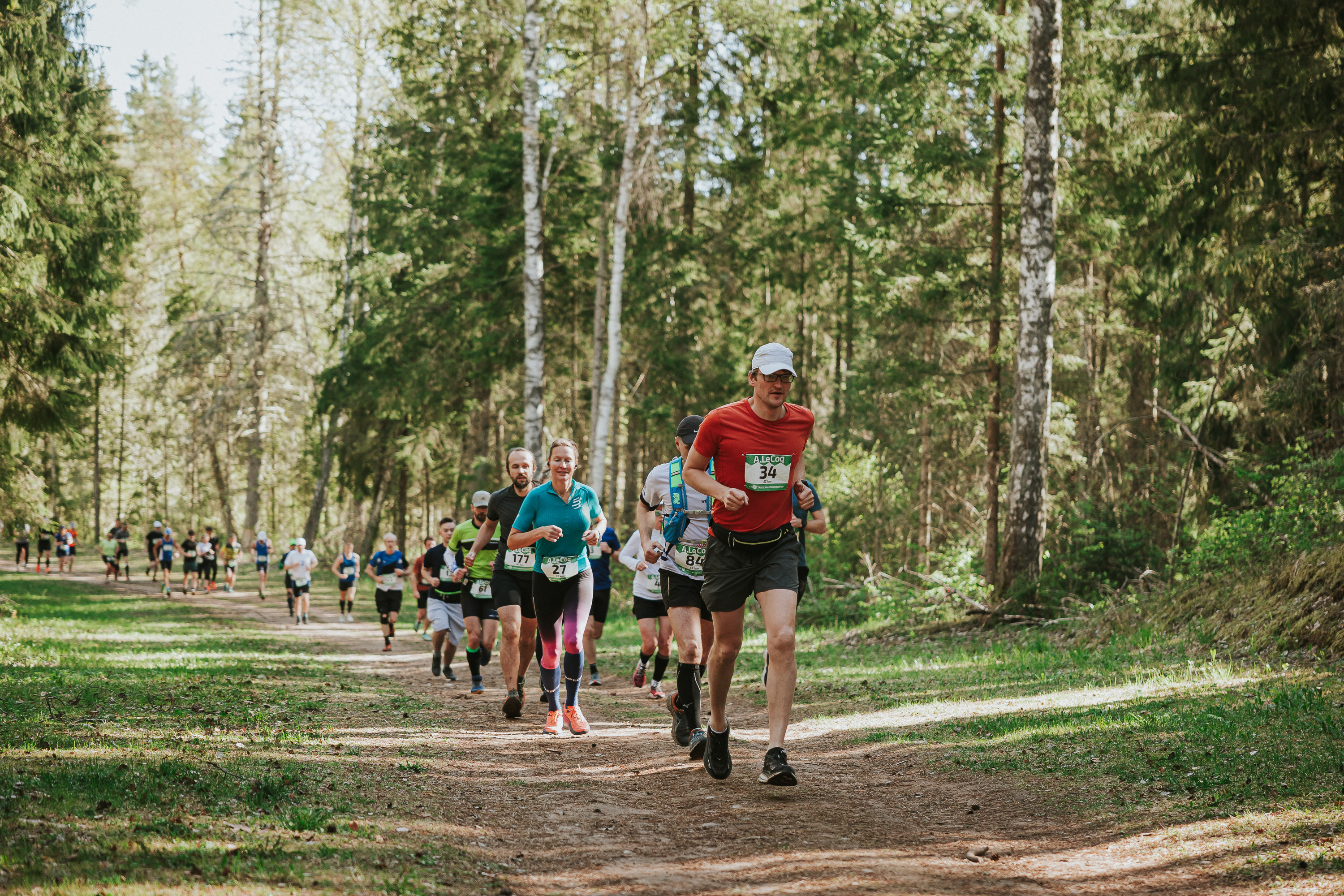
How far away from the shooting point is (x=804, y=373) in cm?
3447

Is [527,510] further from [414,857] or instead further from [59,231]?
[59,231]

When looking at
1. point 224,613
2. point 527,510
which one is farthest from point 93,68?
point 527,510

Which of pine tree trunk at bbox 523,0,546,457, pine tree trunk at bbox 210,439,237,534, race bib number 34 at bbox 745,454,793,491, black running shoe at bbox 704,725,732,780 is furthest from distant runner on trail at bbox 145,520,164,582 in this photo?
race bib number 34 at bbox 745,454,793,491

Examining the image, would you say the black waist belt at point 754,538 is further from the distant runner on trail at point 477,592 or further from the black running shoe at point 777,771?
the distant runner on trail at point 477,592

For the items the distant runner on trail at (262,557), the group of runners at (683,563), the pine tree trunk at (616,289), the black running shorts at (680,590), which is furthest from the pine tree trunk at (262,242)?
the black running shorts at (680,590)

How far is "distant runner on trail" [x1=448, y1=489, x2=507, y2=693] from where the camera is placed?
38.9 ft

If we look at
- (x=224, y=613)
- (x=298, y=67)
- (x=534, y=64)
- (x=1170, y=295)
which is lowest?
(x=224, y=613)

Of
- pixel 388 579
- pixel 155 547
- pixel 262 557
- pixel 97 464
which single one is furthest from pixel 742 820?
pixel 97 464

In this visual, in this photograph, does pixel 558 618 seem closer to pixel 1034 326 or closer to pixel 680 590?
pixel 680 590

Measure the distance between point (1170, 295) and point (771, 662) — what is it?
14.0m

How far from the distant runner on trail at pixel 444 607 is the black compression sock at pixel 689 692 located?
632 centimetres

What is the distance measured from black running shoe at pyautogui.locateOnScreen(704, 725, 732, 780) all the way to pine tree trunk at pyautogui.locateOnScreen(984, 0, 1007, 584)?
12.3 m

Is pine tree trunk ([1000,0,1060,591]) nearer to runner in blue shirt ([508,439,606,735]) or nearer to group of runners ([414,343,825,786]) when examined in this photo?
group of runners ([414,343,825,786])

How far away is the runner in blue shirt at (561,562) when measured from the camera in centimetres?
895
